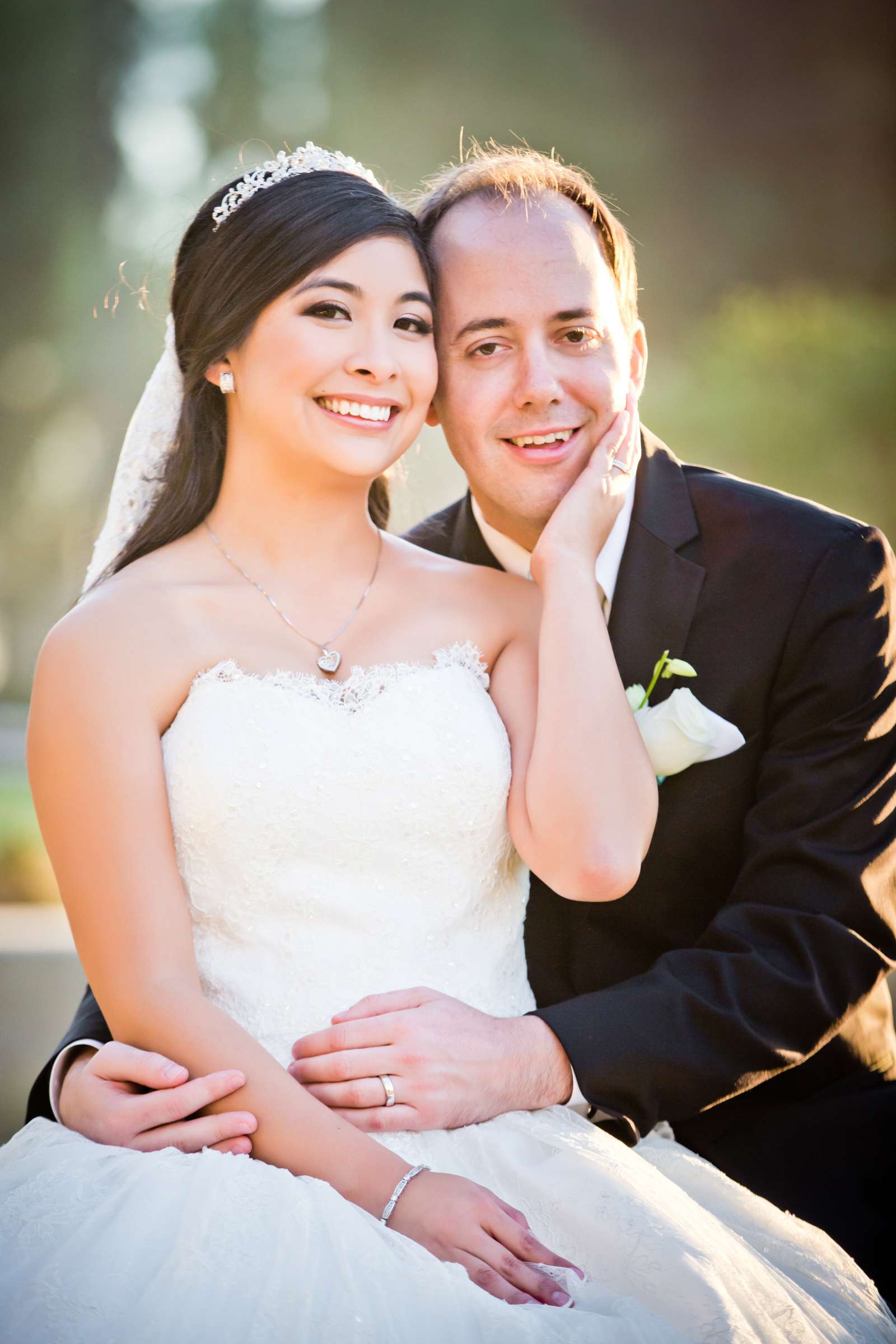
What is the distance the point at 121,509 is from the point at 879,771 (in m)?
1.59

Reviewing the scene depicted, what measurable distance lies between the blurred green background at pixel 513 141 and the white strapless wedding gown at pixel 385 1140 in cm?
719

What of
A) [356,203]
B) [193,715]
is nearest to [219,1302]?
[193,715]

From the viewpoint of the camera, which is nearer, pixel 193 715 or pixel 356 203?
pixel 193 715

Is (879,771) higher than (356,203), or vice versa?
(356,203)

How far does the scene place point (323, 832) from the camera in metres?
2.04

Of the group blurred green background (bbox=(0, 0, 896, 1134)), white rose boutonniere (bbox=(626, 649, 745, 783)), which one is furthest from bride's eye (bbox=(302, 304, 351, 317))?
blurred green background (bbox=(0, 0, 896, 1134))

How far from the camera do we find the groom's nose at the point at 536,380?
252 centimetres


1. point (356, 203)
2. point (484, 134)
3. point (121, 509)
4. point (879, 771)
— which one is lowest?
point (879, 771)

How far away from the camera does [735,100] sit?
9.71 meters

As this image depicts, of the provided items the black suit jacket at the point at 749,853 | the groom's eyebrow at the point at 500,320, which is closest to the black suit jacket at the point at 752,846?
the black suit jacket at the point at 749,853

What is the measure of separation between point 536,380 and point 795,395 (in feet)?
26.5

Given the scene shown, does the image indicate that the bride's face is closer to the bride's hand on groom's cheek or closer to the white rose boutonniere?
the white rose boutonniere

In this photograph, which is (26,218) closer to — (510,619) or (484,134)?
(484,134)

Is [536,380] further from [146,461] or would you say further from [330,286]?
[146,461]
